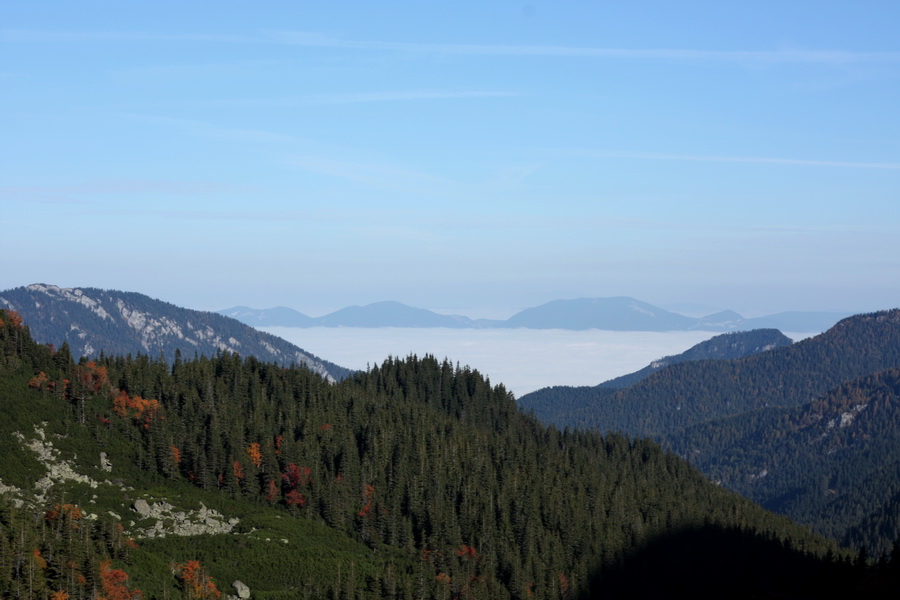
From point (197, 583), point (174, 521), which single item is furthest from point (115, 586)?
point (174, 521)

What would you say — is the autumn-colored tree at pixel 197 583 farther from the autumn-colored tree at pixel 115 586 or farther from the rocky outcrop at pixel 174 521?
the rocky outcrop at pixel 174 521

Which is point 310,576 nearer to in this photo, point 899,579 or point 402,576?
point 402,576

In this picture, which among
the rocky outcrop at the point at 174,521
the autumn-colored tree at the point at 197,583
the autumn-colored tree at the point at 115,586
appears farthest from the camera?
the rocky outcrop at the point at 174,521

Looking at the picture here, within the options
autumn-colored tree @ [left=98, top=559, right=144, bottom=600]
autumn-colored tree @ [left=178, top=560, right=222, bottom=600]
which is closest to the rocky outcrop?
autumn-colored tree @ [left=178, top=560, right=222, bottom=600]

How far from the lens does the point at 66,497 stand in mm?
172750

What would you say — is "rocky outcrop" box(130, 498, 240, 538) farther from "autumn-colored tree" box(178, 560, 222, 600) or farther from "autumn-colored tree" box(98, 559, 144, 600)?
"autumn-colored tree" box(98, 559, 144, 600)

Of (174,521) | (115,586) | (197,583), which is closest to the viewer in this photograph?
(115,586)

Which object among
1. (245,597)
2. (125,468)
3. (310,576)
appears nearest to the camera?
(245,597)

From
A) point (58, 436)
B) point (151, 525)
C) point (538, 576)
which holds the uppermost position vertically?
point (58, 436)

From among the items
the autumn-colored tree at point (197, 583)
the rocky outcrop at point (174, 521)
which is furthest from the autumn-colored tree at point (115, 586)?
the rocky outcrop at point (174, 521)

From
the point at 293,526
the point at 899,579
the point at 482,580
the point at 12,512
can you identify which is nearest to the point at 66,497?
the point at 12,512

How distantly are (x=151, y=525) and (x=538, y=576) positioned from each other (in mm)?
78911

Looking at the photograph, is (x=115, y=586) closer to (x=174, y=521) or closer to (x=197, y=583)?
(x=197, y=583)

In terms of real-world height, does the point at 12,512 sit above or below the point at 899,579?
above
